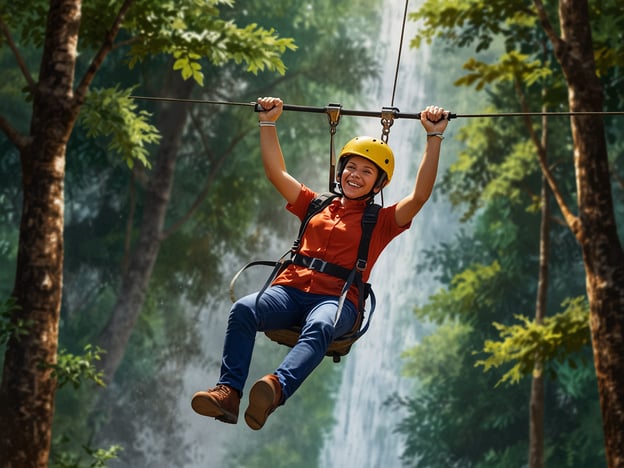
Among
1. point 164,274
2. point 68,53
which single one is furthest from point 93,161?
point 68,53

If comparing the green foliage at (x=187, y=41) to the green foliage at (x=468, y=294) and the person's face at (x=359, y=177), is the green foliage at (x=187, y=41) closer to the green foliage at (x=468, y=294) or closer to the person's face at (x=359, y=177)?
the person's face at (x=359, y=177)

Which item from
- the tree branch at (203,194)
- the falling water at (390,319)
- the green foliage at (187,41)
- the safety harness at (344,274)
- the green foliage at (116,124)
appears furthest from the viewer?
the falling water at (390,319)

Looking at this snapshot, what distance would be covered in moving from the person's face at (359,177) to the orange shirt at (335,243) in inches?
3.6

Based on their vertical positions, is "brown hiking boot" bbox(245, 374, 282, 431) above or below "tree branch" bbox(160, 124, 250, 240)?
below

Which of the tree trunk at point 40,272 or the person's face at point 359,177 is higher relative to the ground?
the tree trunk at point 40,272

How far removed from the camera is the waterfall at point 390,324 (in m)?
53.1

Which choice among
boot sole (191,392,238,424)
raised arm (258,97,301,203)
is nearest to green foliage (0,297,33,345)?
raised arm (258,97,301,203)

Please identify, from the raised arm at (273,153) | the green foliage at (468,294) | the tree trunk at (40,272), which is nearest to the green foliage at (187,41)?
the tree trunk at (40,272)

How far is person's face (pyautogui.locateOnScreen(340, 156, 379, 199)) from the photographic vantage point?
233 inches

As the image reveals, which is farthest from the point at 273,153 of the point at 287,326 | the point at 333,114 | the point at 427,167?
the point at 287,326

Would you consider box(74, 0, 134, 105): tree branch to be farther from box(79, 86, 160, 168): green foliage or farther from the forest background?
the forest background

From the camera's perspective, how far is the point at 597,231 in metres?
10.0

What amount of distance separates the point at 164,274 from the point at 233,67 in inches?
196

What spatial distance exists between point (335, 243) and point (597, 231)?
16.0 ft
